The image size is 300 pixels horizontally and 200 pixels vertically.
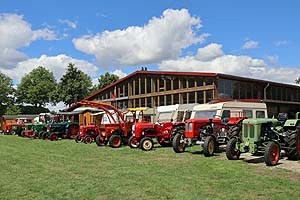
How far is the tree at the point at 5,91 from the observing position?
66.2 metres

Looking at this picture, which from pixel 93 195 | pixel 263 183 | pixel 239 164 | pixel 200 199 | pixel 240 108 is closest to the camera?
pixel 200 199

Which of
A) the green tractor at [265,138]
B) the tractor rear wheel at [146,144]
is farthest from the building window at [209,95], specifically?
the green tractor at [265,138]

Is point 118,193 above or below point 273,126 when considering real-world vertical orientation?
below

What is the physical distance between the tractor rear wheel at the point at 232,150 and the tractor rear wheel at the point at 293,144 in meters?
1.42

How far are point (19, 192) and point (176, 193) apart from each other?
2.87 meters

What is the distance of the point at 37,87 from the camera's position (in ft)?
214

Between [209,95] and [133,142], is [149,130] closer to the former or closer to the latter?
[133,142]

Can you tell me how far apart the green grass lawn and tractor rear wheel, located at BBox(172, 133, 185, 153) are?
272cm

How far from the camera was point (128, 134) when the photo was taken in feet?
59.3

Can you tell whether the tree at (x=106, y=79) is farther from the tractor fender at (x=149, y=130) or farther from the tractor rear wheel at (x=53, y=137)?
the tractor fender at (x=149, y=130)

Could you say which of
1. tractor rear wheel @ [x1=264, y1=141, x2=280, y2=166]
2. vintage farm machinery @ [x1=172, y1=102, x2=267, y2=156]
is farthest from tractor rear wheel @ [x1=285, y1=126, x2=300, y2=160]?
vintage farm machinery @ [x1=172, y1=102, x2=267, y2=156]

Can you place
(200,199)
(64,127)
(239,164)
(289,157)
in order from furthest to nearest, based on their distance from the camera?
1. (64,127)
2. (289,157)
3. (239,164)
4. (200,199)

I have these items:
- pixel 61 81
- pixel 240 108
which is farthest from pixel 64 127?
pixel 61 81

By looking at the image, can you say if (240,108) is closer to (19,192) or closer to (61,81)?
(19,192)
